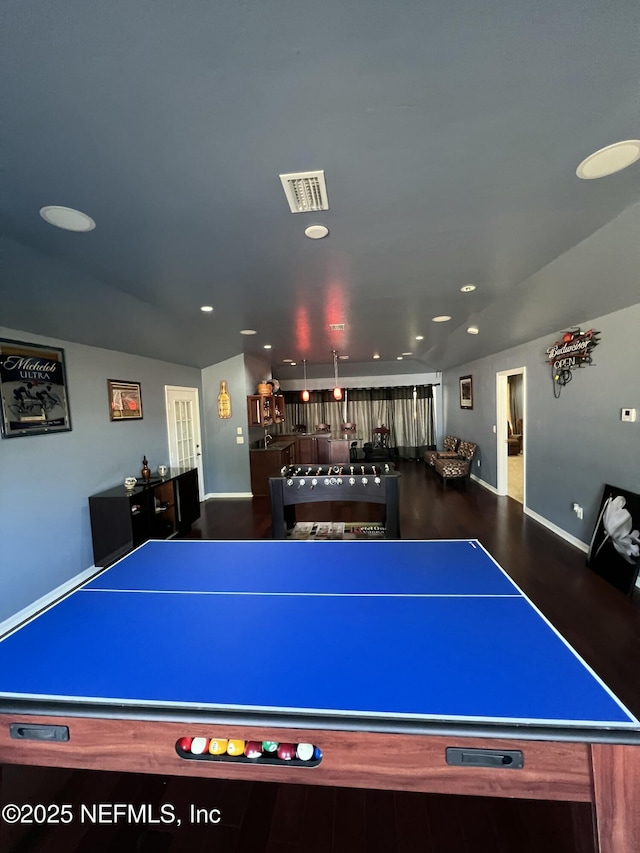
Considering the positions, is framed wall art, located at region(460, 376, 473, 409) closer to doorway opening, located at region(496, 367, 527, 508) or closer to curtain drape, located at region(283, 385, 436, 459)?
doorway opening, located at region(496, 367, 527, 508)

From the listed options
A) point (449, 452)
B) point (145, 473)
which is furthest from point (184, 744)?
point (449, 452)

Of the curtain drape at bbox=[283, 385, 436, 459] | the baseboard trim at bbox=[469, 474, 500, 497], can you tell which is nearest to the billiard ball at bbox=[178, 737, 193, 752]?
the baseboard trim at bbox=[469, 474, 500, 497]

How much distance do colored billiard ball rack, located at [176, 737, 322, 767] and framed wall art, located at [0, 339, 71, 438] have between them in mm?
2922

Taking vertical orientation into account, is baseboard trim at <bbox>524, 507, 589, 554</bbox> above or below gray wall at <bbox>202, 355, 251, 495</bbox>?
below

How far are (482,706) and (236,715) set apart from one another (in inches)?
26.1

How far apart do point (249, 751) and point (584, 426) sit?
13.6ft

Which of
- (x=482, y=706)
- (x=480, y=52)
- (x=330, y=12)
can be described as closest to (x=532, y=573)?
(x=482, y=706)

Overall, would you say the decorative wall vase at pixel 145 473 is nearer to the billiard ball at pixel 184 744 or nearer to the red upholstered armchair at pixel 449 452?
the billiard ball at pixel 184 744

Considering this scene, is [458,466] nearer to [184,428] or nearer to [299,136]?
[184,428]

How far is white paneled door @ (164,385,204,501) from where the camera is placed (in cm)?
544

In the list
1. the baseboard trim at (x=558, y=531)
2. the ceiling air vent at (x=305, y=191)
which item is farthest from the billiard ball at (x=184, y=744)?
the baseboard trim at (x=558, y=531)

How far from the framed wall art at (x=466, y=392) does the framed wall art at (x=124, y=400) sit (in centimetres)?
623

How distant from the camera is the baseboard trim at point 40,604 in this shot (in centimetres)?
274

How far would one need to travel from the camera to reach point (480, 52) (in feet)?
3.31
